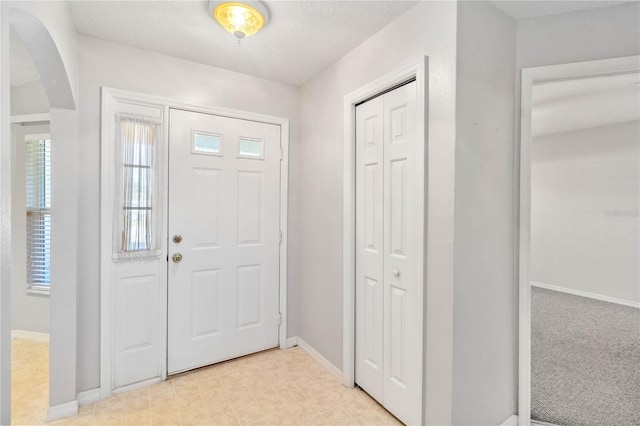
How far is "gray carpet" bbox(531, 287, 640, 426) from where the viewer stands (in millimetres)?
1886

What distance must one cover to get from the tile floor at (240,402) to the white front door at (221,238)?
23 cm

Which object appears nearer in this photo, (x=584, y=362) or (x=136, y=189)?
(x=136, y=189)

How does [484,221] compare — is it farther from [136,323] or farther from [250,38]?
[136,323]

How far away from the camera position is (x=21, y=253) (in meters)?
2.96

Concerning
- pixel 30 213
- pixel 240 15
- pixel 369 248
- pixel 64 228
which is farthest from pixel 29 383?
pixel 240 15

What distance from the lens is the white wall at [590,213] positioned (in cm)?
312

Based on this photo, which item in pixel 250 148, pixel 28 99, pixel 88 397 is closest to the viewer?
pixel 88 397

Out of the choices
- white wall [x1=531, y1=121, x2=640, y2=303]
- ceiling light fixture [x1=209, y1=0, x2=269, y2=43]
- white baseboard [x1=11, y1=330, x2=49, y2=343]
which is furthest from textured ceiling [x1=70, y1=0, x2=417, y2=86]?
white baseboard [x1=11, y1=330, x2=49, y2=343]

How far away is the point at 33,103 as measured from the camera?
2883 millimetres

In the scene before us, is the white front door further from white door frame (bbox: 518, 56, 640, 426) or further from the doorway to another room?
white door frame (bbox: 518, 56, 640, 426)

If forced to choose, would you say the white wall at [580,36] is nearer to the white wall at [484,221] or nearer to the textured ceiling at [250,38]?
the white wall at [484,221]

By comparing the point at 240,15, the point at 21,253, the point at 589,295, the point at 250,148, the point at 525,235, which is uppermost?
the point at 240,15

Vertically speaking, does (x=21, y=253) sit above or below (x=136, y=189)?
below

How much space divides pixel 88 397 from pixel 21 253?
183 cm
